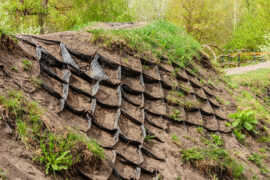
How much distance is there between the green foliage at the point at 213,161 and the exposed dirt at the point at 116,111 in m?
0.12

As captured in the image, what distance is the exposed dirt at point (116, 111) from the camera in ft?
9.28

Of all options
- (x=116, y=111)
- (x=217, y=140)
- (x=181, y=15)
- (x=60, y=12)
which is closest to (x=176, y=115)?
(x=217, y=140)

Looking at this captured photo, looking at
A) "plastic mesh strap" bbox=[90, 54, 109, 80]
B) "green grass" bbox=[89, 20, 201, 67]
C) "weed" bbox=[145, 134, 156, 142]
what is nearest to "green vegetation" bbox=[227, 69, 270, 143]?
"green grass" bbox=[89, 20, 201, 67]

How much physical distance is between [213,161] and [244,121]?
2.01 m

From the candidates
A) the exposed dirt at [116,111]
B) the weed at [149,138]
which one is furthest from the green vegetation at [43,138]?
the weed at [149,138]

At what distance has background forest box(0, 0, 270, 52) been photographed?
1173cm

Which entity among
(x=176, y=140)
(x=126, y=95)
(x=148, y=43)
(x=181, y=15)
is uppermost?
(x=181, y=15)

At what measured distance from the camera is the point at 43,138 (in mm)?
2457

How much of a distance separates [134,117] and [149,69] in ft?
4.76

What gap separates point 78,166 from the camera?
2541 millimetres

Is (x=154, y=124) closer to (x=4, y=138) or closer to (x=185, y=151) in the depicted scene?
(x=185, y=151)

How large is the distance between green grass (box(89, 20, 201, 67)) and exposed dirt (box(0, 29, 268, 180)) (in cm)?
23

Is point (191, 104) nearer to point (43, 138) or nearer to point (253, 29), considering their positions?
point (43, 138)

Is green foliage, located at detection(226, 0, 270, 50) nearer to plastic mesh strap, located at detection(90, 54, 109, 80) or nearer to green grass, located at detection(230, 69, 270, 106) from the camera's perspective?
green grass, located at detection(230, 69, 270, 106)
